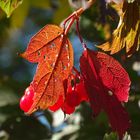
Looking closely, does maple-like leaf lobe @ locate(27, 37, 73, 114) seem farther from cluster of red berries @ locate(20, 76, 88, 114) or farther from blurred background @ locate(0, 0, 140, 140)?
blurred background @ locate(0, 0, 140, 140)

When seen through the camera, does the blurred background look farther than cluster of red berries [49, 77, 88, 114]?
Yes

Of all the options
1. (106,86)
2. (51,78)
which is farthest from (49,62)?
(106,86)

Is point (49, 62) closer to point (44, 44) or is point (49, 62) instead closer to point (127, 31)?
point (44, 44)

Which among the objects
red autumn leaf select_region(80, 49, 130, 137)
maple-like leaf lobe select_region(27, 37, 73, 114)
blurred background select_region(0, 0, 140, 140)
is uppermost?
maple-like leaf lobe select_region(27, 37, 73, 114)

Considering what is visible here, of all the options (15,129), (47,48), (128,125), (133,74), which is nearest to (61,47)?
(47,48)

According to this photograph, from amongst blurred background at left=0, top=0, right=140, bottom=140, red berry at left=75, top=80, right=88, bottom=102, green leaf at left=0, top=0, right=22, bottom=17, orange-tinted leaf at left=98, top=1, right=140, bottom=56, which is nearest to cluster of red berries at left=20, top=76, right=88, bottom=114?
red berry at left=75, top=80, right=88, bottom=102

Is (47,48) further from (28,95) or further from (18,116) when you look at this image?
(18,116)
